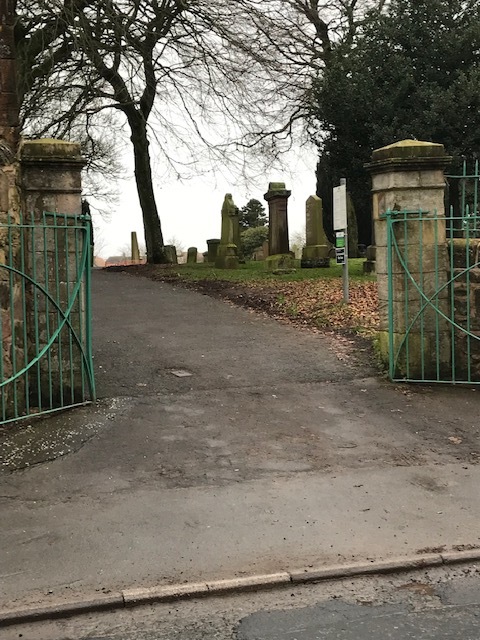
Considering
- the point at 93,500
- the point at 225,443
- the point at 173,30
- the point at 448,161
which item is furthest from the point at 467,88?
the point at 93,500

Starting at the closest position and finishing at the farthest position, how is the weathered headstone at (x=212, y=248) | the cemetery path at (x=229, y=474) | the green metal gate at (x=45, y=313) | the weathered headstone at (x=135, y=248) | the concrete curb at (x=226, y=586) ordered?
the concrete curb at (x=226, y=586)
the cemetery path at (x=229, y=474)
the green metal gate at (x=45, y=313)
the weathered headstone at (x=212, y=248)
the weathered headstone at (x=135, y=248)

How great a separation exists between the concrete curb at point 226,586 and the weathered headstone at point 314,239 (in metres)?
15.0

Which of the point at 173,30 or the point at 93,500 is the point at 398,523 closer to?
the point at 93,500

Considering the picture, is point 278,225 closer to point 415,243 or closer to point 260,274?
point 260,274

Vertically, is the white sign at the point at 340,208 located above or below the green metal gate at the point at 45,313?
above

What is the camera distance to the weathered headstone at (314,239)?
18636mm

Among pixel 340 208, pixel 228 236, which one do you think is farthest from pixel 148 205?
pixel 340 208

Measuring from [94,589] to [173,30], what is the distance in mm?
15240

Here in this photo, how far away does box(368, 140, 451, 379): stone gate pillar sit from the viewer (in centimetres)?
749

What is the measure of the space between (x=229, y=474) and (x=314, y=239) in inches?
560

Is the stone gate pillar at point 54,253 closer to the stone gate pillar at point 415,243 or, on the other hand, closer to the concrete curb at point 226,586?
the stone gate pillar at point 415,243

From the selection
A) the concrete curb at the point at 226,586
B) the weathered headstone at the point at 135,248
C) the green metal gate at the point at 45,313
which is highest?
the weathered headstone at the point at 135,248

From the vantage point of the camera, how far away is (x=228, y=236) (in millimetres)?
19984

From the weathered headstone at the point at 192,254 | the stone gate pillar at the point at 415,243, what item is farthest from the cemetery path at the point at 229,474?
the weathered headstone at the point at 192,254
